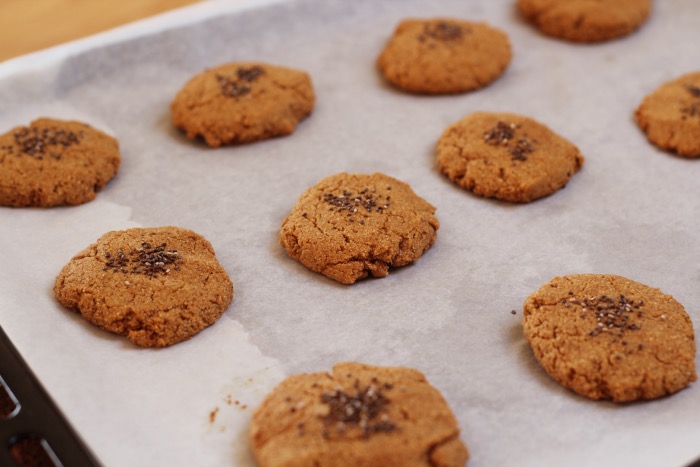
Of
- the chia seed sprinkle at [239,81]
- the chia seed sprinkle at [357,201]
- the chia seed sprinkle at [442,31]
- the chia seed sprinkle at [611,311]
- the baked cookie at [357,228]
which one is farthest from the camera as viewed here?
the chia seed sprinkle at [442,31]

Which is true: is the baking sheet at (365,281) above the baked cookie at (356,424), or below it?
below

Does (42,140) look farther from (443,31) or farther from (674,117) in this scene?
(674,117)

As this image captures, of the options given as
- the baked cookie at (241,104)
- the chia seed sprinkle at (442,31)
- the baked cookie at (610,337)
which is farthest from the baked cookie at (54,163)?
the baked cookie at (610,337)

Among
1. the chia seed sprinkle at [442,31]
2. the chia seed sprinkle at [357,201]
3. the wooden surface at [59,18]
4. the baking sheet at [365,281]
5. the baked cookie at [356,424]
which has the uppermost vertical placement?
the wooden surface at [59,18]

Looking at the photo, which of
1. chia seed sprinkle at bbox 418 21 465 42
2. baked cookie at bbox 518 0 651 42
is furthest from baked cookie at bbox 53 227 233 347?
baked cookie at bbox 518 0 651 42

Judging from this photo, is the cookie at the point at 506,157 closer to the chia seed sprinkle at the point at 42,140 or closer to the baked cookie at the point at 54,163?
the baked cookie at the point at 54,163

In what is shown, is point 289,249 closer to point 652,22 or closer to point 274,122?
point 274,122
